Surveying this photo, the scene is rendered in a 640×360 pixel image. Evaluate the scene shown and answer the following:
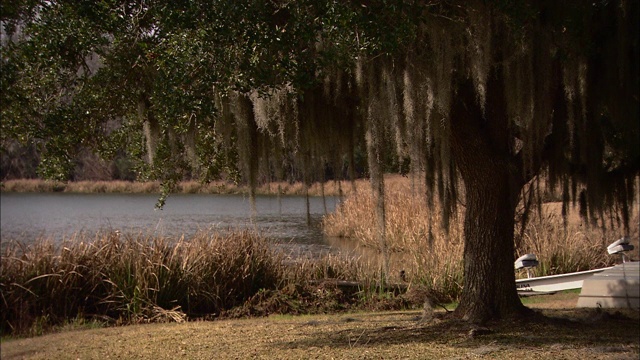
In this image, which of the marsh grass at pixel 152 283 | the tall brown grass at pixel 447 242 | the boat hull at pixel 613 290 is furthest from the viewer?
the tall brown grass at pixel 447 242

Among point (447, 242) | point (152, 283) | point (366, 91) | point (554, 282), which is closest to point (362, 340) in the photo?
point (366, 91)

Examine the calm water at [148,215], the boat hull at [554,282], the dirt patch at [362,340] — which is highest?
the calm water at [148,215]

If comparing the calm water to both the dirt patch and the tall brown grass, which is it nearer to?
the tall brown grass

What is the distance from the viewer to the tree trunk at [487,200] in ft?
21.4

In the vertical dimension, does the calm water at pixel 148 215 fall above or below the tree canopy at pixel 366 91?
below

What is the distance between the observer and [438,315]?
7211mm

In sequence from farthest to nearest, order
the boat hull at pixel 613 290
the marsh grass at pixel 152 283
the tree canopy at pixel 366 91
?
the marsh grass at pixel 152 283 < the boat hull at pixel 613 290 < the tree canopy at pixel 366 91

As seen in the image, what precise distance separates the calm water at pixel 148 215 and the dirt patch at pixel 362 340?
6758 mm

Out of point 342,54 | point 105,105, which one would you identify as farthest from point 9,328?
point 342,54

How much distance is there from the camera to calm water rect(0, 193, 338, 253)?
1723cm

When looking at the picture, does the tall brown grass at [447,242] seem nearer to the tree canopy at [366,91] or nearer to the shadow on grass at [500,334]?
the shadow on grass at [500,334]

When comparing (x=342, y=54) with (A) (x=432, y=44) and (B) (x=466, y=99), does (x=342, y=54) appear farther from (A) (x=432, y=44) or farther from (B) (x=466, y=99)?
(B) (x=466, y=99)

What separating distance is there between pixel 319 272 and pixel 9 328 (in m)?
4.28

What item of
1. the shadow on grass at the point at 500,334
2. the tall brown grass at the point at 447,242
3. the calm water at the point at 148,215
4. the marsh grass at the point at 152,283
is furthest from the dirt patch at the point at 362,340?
the calm water at the point at 148,215
